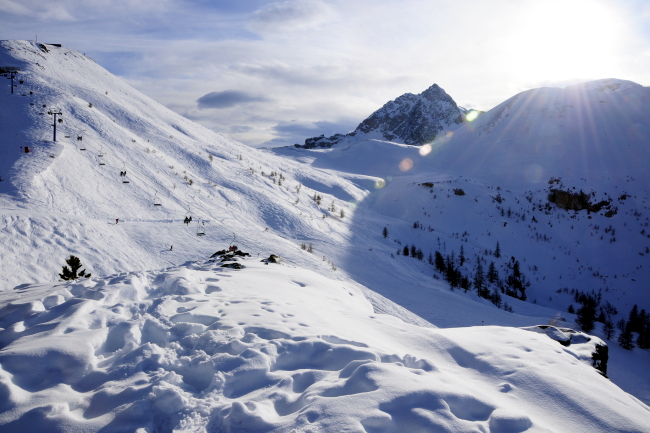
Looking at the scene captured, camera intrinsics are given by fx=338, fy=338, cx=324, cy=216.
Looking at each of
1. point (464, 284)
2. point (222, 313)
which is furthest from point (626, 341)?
point (222, 313)

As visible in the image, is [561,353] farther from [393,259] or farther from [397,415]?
[393,259]

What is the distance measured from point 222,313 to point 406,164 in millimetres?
32700

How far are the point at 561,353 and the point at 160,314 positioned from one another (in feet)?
16.5

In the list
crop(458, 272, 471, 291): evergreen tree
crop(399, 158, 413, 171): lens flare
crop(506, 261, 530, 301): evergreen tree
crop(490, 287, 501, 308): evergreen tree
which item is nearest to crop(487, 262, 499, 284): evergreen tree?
crop(506, 261, 530, 301): evergreen tree

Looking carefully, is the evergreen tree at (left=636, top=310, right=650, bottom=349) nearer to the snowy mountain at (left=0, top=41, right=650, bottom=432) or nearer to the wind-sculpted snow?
the snowy mountain at (left=0, top=41, right=650, bottom=432)

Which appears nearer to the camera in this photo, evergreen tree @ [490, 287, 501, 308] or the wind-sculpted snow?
the wind-sculpted snow

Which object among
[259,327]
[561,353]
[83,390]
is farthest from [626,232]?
[83,390]

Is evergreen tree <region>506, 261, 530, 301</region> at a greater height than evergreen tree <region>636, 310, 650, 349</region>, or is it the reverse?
evergreen tree <region>506, 261, 530, 301</region>

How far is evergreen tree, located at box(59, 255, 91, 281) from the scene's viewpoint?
5.99m

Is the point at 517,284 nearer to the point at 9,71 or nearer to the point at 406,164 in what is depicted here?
the point at 406,164

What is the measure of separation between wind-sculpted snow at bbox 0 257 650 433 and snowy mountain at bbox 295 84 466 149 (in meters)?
90.4

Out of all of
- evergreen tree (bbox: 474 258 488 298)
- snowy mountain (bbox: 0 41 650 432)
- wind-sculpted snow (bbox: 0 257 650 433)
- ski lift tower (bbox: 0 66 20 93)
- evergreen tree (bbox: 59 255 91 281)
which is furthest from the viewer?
ski lift tower (bbox: 0 66 20 93)

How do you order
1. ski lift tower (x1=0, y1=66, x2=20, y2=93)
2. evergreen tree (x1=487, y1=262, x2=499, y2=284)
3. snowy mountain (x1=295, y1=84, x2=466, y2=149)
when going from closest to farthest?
ski lift tower (x1=0, y1=66, x2=20, y2=93) → evergreen tree (x1=487, y1=262, x2=499, y2=284) → snowy mountain (x1=295, y1=84, x2=466, y2=149)

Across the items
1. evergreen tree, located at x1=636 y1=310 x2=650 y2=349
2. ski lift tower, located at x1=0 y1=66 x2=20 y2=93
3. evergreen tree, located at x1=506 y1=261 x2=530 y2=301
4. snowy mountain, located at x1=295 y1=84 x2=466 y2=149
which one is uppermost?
snowy mountain, located at x1=295 y1=84 x2=466 y2=149
